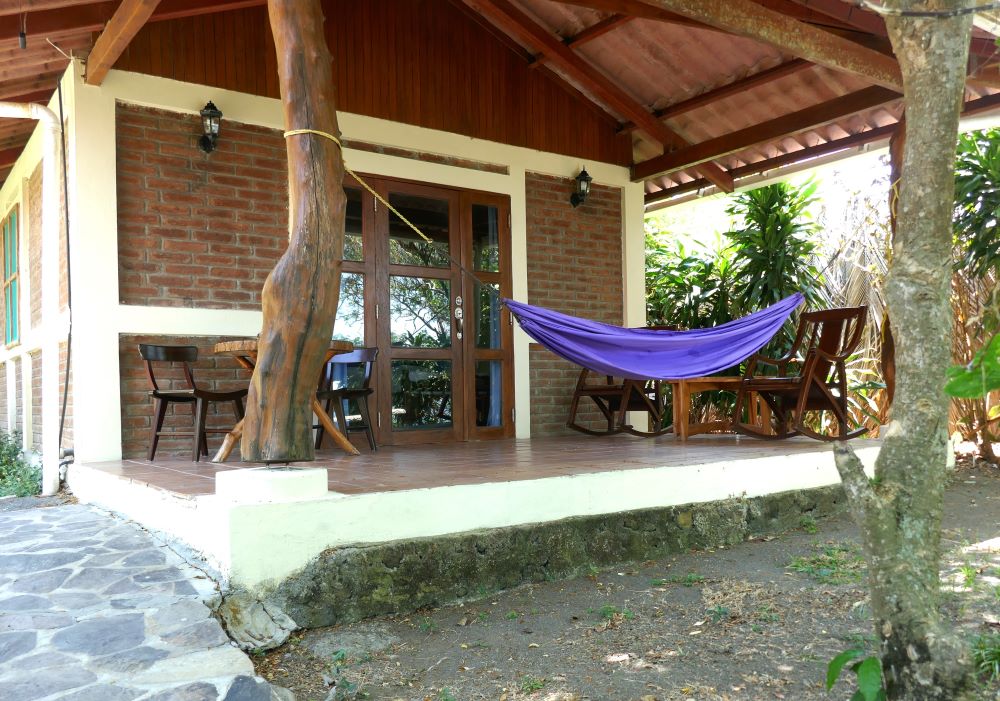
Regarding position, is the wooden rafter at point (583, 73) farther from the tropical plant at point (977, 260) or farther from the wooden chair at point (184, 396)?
the wooden chair at point (184, 396)

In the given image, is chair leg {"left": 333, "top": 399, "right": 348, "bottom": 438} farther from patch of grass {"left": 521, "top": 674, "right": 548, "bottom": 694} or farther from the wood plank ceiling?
patch of grass {"left": 521, "top": 674, "right": 548, "bottom": 694}

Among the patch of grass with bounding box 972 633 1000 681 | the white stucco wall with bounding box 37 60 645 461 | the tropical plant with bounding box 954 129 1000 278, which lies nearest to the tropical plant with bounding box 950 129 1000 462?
the tropical plant with bounding box 954 129 1000 278

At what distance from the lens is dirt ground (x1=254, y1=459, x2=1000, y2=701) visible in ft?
7.73

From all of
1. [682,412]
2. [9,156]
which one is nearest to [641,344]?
[682,412]

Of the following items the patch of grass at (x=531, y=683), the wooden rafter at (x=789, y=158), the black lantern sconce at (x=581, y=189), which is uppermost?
the wooden rafter at (x=789, y=158)

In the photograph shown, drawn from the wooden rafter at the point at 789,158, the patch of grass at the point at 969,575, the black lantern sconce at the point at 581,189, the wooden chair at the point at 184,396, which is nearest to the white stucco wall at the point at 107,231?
the wooden chair at the point at 184,396

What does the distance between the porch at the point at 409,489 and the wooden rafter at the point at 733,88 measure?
2632 millimetres

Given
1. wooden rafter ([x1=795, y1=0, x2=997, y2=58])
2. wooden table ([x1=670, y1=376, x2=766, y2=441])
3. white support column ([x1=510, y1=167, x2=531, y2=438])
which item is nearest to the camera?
wooden rafter ([x1=795, y1=0, x2=997, y2=58])

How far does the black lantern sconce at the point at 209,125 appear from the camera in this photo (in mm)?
4836

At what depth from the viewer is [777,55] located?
564cm

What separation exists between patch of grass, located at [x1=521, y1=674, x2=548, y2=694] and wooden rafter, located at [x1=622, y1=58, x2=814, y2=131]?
15.1 feet

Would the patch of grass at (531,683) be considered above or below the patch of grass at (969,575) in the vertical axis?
below

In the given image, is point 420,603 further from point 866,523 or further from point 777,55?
point 777,55

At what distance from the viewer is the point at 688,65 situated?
20.0 feet
